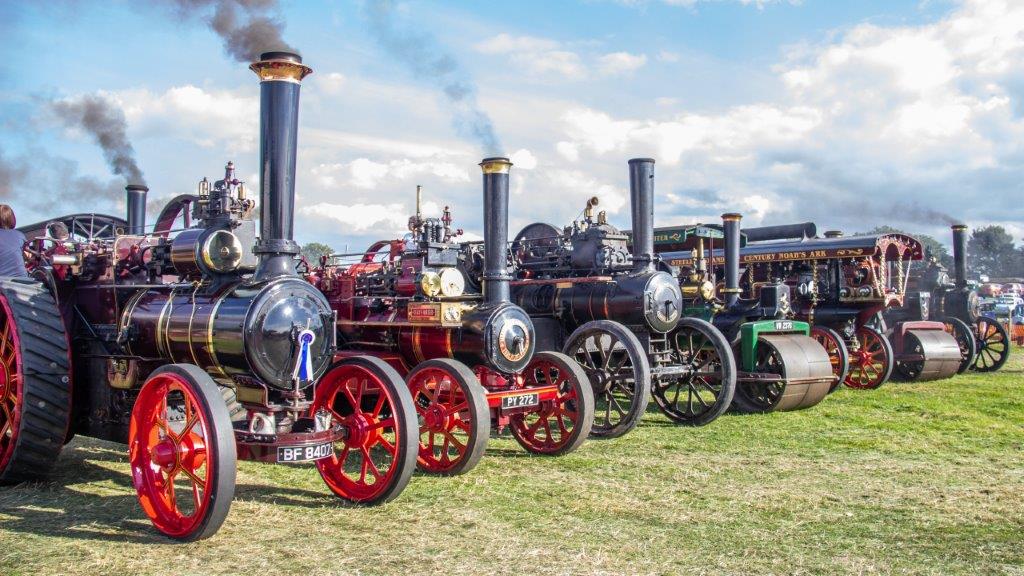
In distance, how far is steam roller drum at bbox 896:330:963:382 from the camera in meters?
10.1

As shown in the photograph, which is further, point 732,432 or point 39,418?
point 732,432

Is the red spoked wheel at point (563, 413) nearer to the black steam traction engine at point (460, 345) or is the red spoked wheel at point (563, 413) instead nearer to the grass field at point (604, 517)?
the black steam traction engine at point (460, 345)

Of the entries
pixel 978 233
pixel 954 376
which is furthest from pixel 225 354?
pixel 978 233

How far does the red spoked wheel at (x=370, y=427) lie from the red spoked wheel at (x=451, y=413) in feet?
1.34

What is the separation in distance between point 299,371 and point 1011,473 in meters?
3.88

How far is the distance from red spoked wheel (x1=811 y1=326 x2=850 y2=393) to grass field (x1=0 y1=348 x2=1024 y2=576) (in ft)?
8.92

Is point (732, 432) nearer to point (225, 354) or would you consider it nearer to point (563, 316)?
point (563, 316)

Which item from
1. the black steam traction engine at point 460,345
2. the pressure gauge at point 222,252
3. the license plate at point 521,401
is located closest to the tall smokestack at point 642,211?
the black steam traction engine at point 460,345

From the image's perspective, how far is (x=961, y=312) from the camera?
467 inches

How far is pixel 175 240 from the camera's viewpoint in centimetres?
465

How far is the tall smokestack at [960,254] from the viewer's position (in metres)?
11.9

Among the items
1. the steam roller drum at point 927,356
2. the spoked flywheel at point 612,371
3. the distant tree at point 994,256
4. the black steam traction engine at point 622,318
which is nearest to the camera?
the spoked flywheel at point 612,371

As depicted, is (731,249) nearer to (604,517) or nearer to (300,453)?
(604,517)

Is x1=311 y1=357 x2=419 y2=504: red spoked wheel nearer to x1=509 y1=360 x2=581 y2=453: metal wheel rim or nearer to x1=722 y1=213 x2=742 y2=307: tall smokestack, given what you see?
x1=509 y1=360 x2=581 y2=453: metal wheel rim
